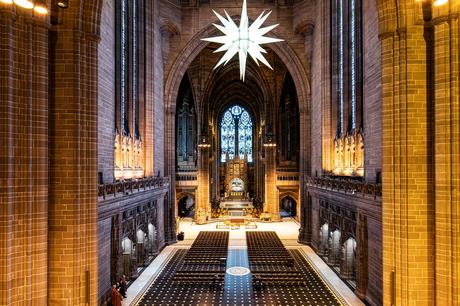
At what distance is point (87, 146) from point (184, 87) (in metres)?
29.0

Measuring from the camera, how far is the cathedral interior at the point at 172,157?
9227 millimetres

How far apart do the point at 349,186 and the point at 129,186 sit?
9791 mm

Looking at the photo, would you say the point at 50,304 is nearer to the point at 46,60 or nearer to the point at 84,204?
the point at 84,204

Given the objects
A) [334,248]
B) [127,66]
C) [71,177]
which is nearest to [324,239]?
[334,248]

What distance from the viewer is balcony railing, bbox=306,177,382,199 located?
12.8 metres

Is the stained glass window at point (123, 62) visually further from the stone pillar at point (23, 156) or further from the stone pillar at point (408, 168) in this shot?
the stone pillar at point (408, 168)

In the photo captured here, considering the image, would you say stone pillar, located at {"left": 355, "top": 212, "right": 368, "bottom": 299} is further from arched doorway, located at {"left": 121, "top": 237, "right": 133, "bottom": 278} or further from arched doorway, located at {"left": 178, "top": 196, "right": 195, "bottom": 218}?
arched doorway, located at {"left": 178, "top": 196, "right": 195, "bottom": 218}

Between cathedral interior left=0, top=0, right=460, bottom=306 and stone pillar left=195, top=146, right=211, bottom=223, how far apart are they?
18.9ft

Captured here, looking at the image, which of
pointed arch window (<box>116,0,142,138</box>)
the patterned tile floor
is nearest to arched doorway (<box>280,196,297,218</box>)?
the patterned tile floor

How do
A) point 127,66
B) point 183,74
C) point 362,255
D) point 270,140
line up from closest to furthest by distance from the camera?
1. point 362,255
2. point 127,66
3. point 183,74
4. point 270,140

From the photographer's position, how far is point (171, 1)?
1044 inches

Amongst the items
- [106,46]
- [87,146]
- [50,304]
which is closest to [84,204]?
[87,146]

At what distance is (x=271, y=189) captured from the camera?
121 feet

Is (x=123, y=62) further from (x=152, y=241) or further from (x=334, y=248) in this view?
(x=334, y=248)
